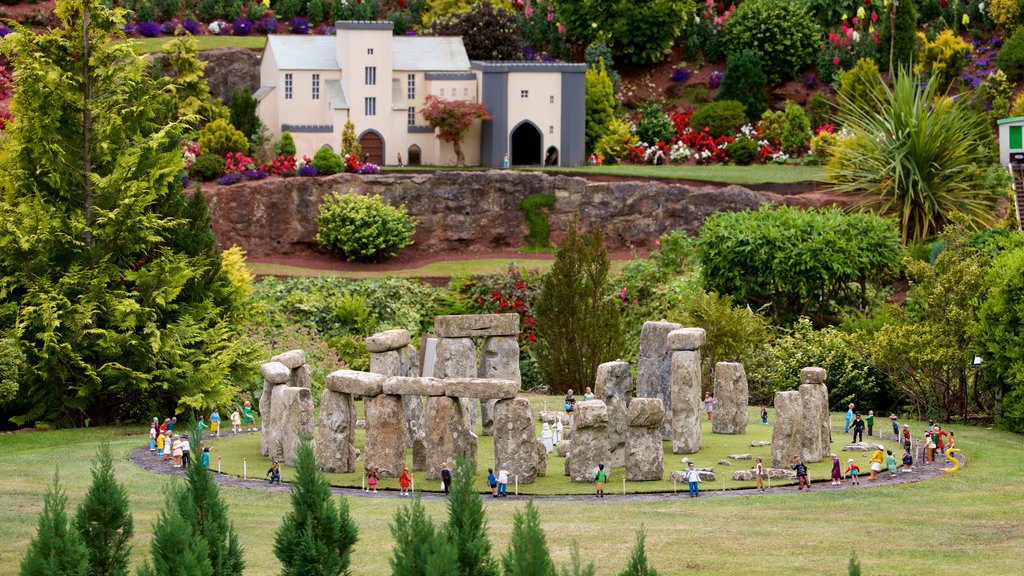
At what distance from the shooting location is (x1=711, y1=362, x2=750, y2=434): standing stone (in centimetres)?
3597

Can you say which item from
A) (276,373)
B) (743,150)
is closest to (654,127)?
(743,150)

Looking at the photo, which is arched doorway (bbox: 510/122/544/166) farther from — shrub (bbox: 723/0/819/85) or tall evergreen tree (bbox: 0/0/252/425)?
tall evergreen tree (bbox: 0/0/252/425)

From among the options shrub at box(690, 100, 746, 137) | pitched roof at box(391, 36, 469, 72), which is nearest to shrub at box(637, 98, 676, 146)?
shrub at box(690, 100, 746, 137)

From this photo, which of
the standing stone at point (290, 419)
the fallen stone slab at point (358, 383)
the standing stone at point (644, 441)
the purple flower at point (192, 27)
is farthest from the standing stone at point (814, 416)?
the purple flower at point (192, 27)

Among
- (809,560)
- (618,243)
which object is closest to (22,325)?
(809,560)

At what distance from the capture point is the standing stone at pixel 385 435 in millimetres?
31031

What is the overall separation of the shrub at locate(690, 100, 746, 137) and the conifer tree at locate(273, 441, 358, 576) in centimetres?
4471

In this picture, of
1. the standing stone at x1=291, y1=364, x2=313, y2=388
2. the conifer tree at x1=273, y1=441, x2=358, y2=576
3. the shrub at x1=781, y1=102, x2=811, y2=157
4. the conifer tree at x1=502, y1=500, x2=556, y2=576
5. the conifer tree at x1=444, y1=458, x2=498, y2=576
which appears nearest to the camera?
the conifer tree at x1=502, y1=500, x2=556, y2=576

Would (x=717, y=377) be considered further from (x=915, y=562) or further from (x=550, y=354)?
(x=915, y=562)

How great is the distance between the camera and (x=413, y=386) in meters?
31.0

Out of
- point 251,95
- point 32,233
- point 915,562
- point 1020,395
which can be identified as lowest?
point 915,562

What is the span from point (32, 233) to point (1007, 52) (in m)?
41.8

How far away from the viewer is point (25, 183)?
1501 inches

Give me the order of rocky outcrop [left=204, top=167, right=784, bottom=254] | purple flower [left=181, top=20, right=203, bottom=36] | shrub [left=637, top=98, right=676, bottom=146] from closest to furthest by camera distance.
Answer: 1. rocky outcrop [left=204, top=167, right=784, bottom=254]
2. shrub [left=637, top=98, right=676, bottom=146]
3. purple flower [left=181, top=20, right=203, bottom=36]
